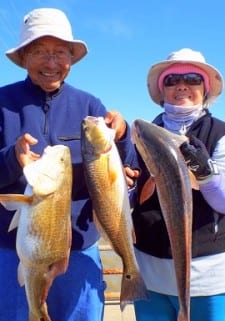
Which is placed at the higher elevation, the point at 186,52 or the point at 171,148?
the point at 186,52

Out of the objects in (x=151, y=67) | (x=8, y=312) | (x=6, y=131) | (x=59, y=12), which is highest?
(x=59, y=12)

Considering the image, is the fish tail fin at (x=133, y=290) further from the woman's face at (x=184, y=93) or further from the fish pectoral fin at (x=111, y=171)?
the woman's face at (x=184, y=93)

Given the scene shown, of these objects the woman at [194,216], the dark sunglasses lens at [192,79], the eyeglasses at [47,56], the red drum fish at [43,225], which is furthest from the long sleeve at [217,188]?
the eyeglasses at [47,56]

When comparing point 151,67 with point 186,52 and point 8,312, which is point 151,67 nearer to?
point 186,52

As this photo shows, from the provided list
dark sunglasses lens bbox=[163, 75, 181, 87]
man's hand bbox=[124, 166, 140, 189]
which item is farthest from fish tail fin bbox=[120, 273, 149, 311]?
dark sunglasses lens bbox=[163, 75, 181, 87]

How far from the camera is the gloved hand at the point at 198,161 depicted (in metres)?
3.37

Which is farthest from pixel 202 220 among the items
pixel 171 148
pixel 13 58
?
pixel 13 58

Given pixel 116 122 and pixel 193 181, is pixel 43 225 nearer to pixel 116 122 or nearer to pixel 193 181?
pixel 116 122

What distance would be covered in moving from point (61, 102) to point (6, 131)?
0.46m

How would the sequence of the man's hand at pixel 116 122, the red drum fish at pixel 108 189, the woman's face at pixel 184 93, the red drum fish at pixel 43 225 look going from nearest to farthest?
the red drum fish at pixel 43 225 → the red drum fish at pixel 108 189 → the man's hand at pixel 116 122 → the woman's face at pixel 184 93

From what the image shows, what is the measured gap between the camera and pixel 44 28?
11.8 feet

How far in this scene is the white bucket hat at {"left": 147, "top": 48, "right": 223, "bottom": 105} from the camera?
408 cm

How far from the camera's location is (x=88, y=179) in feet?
10.9

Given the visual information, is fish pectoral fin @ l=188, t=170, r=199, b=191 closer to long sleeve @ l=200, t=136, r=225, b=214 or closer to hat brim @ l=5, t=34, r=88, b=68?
long sleeve @ l=200, t=136, r=225, b=214
